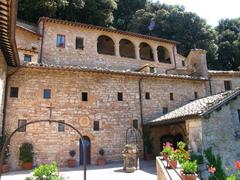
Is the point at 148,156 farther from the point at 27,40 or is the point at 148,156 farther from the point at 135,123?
the point at 27,40

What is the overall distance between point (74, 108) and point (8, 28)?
303 inches

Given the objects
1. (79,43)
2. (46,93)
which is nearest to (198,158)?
(46,93)

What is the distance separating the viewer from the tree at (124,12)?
1375 inches

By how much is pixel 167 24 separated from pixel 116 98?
19216mm

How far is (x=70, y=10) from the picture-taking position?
88.6ft

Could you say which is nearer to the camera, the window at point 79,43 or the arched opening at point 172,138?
the arched opening at point 172,138

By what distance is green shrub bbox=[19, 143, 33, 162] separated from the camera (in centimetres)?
1278

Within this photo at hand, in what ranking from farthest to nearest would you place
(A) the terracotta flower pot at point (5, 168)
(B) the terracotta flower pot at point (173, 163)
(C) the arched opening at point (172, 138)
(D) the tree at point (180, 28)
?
1. (D) the tree at point (180, 28)
2. (C) the arched opening at point (172, 138)
3. (A) the terracotta flower pot at point (5, 168)
4. (B) the terracotta flower pot at point (173, 163)

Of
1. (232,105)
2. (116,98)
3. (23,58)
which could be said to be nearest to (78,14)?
(23,58)

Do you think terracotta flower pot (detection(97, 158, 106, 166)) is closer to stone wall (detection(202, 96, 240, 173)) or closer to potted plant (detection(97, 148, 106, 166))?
potted plant (detection(97, 148, 106, 166))

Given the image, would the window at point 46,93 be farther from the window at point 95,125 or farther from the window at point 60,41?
the window at point 60,41

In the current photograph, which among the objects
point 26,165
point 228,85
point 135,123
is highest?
point 228,85

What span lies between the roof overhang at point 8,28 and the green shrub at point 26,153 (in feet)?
14.8

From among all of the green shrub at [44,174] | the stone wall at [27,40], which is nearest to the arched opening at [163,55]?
the stone wall at [27,40]
